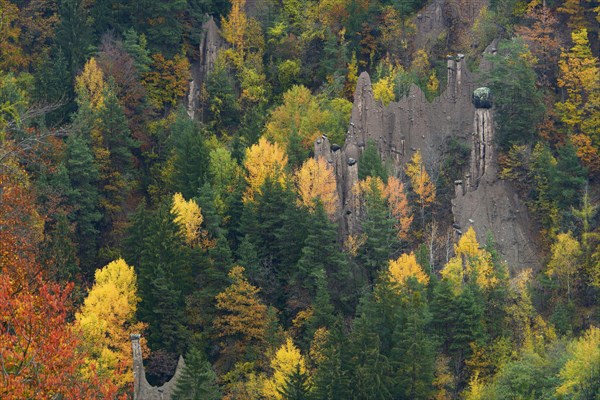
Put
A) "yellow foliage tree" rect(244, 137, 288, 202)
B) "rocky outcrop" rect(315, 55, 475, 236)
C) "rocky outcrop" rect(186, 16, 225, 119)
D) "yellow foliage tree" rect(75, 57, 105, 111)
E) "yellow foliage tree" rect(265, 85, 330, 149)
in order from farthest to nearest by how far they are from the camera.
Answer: "rocky outcrop" rect(186, 16, 225, 119)
"yellow foliage tree" rect(75, 57, 105, 111)
"yellow foliage tree" rect(265, 85, 330, 149)
"rocky outcrop" rect(315, 55, 475, 236)
"yellow foliage tree" rect(244, 137, 288, 202)

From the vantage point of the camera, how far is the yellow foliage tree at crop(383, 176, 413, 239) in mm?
78375

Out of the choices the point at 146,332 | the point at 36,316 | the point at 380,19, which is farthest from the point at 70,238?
the point at 36,316

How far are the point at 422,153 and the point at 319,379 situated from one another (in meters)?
17.8

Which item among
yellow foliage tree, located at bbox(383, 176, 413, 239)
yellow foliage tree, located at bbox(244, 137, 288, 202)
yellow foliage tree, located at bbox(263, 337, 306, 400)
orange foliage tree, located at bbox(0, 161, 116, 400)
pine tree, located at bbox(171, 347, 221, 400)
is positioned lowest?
yellow foliage tree, located at bbox(263, 337, 306, 400)

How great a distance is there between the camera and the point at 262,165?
81250mm

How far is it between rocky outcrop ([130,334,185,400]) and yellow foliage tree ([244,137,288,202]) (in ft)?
38.9

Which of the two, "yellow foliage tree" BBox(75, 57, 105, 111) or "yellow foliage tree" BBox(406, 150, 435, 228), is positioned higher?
"yellow foliage tree" BBox(75, 57, 105, 111)

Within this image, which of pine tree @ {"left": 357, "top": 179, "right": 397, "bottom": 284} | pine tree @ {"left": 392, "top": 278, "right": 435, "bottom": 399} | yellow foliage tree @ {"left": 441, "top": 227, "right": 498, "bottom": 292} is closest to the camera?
pine tree @ {"left": 392, "top": 278, "right": 435, "bottom": 399}

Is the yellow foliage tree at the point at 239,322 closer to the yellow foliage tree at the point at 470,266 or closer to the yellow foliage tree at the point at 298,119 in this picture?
the yellow foliage tree at the point at 470,266

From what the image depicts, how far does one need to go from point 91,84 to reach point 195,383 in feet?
82.2

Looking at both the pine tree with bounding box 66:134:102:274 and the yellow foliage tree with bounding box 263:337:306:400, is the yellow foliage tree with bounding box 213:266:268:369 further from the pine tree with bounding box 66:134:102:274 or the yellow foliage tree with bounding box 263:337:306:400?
the pine tree with bounding box 66:134:102:274

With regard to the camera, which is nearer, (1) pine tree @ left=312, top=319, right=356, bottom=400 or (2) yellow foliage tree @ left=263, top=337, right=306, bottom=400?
(1) pine tree @ left=312, top=319, right=356, bottom=400

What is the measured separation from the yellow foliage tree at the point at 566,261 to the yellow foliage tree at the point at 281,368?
1307 centimetres

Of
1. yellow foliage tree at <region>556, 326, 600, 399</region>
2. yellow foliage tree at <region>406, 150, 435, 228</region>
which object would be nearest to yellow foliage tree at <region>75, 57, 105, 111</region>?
yellow foliage tree at <region>406, 150, 435, 228</region>
